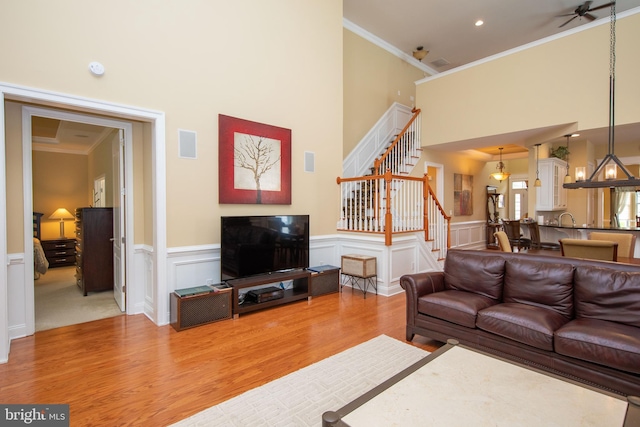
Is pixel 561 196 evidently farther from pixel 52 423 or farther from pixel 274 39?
pixel 52 423

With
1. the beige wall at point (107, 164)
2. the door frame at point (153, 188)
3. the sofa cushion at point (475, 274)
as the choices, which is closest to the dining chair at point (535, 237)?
the sofa cushion at point (475, 274)

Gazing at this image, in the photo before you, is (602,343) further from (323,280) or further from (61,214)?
(61,214)

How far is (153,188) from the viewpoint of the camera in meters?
3.81

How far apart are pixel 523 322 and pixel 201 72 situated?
172 inches

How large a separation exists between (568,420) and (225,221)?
3.56 meters

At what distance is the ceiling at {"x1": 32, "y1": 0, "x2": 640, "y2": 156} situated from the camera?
6621 millimetres

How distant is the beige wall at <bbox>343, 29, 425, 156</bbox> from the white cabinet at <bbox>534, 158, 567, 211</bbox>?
3777 mm

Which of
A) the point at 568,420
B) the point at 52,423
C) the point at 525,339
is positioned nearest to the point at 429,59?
the point at 525,339

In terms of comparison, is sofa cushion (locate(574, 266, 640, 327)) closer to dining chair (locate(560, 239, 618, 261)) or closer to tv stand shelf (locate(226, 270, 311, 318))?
dining chair (locate(560, 239, 618, 261))

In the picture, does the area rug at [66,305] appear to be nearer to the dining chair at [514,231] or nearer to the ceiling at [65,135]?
the ceiling at [65,135]

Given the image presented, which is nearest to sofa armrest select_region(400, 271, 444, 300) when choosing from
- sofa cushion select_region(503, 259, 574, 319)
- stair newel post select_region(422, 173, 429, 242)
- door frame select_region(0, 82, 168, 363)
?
sofa cushion select_region(503, 259, 574, 319)

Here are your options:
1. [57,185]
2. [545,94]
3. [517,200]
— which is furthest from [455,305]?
[517,200]

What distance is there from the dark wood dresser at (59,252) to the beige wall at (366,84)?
7.06m

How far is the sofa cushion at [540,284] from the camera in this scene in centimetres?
287
